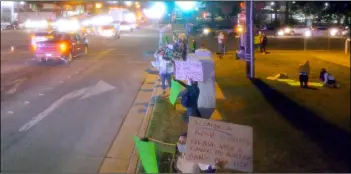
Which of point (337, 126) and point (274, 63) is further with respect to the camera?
point (274, 63)

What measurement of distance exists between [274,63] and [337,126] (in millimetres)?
12168

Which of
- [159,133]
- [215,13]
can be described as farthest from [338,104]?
[215,13]

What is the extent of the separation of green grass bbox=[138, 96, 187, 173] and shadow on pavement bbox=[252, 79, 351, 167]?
8.08ft

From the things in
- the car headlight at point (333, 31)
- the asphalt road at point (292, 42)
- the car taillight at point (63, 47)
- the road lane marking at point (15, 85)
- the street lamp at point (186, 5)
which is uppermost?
the street lamp at point (186, 5)

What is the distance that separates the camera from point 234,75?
718 inches

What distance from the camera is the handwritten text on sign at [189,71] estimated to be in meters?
10.2

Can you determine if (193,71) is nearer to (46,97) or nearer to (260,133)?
(260,133)

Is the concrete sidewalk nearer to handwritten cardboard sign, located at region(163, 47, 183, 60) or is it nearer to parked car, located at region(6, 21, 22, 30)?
handwritten cardboard sign, located at region(163, 47, 183, 60)

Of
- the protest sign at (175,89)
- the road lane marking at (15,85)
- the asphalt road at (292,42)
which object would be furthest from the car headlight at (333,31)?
the protest sign at (175,89)

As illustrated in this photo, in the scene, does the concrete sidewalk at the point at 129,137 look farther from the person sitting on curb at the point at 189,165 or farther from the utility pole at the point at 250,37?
the utility pole at the point at 250,37

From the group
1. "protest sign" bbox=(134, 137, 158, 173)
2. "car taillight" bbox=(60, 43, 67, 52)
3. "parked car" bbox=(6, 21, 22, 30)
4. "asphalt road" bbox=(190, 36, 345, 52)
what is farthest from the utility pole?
"parked car" bbox=(6, 21, 22, 30)

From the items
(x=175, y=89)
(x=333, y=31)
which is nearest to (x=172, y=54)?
(x=175, y=89)

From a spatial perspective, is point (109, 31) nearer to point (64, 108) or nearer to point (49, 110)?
point (64, 108)

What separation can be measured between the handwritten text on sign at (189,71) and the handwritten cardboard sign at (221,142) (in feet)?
17.4
